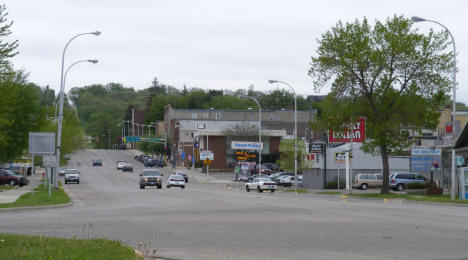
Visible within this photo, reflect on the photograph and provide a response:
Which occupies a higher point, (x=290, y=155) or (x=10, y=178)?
(x=290, y=155)

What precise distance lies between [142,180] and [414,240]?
43.3m

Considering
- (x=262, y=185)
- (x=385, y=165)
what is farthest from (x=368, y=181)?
(x=385, y=165)

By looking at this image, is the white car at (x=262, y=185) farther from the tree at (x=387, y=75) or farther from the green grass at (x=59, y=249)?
the green grass at (x=59, y=249)

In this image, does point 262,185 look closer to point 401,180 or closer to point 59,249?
point 401,180

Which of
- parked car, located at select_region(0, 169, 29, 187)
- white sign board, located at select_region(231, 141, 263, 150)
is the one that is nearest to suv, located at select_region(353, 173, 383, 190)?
white sign board, located at select_region(231, 141, 263, 150)

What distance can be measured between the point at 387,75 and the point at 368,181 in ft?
67.2

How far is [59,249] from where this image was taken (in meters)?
11.1

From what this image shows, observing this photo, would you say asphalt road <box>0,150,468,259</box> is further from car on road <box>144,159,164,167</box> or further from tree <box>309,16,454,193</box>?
car on road <box>144,159,164,167</box>

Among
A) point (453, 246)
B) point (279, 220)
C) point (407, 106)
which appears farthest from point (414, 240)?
point (407, 106)

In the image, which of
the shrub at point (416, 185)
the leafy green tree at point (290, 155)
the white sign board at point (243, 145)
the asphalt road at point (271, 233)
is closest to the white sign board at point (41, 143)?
the asphalt road at point (271, 233)

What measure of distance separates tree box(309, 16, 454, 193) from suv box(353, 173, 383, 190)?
1692 cm

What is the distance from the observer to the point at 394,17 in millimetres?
43406

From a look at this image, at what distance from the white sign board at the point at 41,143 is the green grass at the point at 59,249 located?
72.3ft

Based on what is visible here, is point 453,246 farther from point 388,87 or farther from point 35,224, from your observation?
point 388,87
